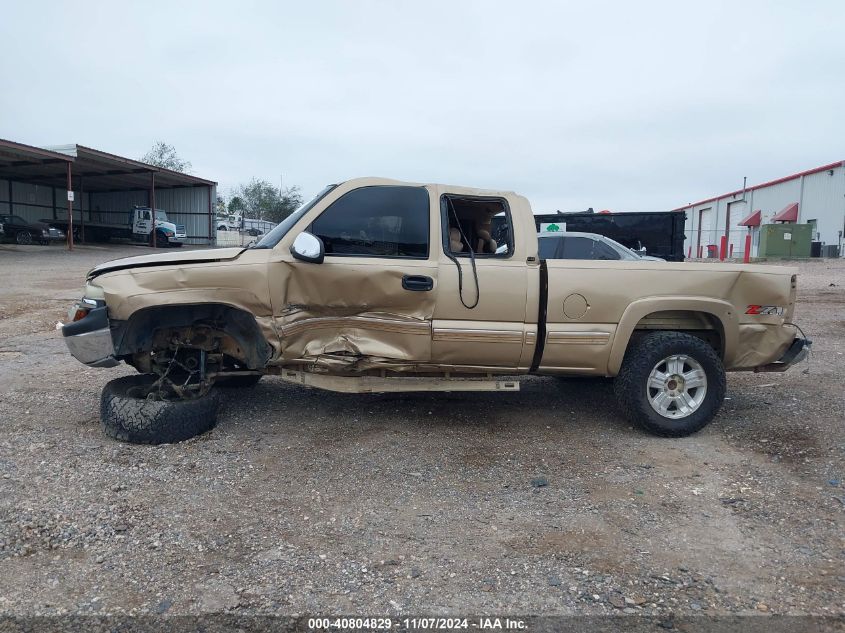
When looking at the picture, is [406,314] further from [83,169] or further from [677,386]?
[83,169]

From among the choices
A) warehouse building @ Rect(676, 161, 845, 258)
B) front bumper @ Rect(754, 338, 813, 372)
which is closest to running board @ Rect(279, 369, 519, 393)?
front bumper @ Rect(754, 338, 813, 372)

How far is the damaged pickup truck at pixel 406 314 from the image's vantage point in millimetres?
4672

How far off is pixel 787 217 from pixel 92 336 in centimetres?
4184

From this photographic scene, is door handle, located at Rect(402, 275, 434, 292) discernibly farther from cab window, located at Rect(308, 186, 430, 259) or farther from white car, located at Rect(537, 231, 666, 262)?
white car, located at Rect(537, 231, 666, 262)

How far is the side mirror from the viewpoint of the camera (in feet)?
15.0

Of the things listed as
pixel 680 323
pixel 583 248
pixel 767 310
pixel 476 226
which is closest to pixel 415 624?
pixel 680 323

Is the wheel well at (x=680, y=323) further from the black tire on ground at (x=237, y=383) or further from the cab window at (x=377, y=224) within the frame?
the black tire on ground at (x=237, y=383)

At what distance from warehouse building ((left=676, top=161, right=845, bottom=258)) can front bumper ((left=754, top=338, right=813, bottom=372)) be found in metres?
24.4

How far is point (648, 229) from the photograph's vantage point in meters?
16.1

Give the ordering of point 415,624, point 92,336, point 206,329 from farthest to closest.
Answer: point 206,329, point 92,336, point 415,624

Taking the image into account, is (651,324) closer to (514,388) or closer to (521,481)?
(514,388)

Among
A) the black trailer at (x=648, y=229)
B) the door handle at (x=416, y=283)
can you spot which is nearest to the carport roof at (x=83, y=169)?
the black trailer at (x=648, y=229)

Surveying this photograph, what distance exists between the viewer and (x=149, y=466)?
428cm

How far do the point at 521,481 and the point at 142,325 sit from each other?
2.92m
